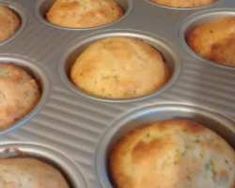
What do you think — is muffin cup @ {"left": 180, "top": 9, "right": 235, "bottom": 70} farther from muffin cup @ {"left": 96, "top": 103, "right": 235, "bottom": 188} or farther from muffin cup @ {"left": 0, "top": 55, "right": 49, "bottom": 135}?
muffin cup @ {"left": 0, "top": 55, "right": 49, "bottom": 135}

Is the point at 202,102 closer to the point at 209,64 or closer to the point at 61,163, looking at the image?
the point at 209,64

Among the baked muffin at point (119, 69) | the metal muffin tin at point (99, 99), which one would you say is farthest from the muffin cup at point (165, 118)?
the baked muffin at point (119, 69)

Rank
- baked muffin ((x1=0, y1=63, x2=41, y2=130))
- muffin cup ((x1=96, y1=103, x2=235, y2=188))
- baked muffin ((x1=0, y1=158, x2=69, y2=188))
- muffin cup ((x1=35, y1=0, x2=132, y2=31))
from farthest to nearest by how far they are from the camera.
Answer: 1. muffin cup ((x1=35, y1=0, x2=132, y2=31))
2. baked muffin ((x1=0, y1=63, x2=41, y2=130))
3. muffin cup ((x1=96, y1=103, x2=235, y2=188))
4. baked muffin ((x1=0, y1=158, x2=69, y2=188))

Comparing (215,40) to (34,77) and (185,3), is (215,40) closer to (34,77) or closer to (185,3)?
(185,3)

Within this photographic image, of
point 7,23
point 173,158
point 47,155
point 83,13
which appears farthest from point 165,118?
point 7,23

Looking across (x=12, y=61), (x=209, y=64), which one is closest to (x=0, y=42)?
(x=12, y=61)

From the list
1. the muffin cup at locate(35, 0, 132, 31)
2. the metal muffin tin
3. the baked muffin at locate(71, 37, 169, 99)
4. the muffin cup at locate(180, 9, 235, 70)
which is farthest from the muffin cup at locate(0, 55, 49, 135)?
the muffin cup at locate(180, 9, 235, 70)

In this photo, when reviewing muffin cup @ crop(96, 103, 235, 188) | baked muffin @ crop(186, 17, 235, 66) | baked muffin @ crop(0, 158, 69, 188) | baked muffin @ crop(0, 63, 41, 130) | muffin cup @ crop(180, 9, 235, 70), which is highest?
muffin cup @ crop(180, 9, 235, 70)

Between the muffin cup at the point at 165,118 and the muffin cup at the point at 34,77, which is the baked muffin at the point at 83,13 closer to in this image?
the muffin cup at the point at 34,77
